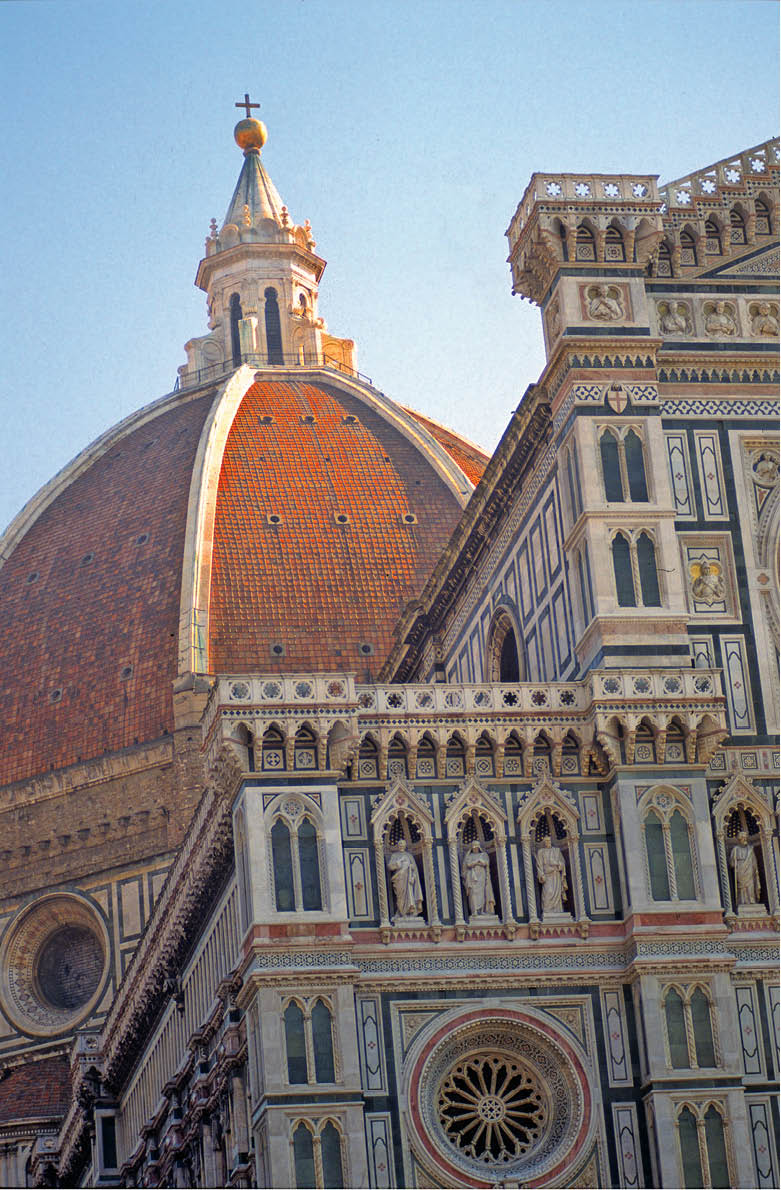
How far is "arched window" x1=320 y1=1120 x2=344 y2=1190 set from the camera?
29.2 meters

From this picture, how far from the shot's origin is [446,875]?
3134 centimetres

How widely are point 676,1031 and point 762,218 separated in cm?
1178

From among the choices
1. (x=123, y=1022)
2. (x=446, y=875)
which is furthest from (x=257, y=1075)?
(x=123, y=1022)

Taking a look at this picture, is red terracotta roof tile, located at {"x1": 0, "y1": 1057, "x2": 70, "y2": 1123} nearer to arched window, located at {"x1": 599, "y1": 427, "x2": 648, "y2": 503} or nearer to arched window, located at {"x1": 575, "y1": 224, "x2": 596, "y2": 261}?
arched window, located at {"x1": 599, "y1": 427, "x2": 648, "y2": 503}

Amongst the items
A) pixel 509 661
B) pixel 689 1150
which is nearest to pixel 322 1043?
pixel 689 1150

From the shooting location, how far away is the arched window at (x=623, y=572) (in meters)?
32.6

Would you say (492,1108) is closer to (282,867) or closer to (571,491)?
(282,867)

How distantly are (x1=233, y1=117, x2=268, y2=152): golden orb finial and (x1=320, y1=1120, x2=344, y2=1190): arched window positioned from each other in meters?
51.0

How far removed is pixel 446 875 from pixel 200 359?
4201 cm

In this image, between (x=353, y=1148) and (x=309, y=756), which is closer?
(x=353, y=1148)

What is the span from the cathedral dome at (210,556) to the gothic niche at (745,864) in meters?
26.8

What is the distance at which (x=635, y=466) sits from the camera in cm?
3334

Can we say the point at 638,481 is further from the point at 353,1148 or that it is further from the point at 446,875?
the point at 353,1148

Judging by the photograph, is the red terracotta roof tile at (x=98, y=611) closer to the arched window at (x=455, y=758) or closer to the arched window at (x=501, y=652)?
the arched window at (x=501, y=652)
